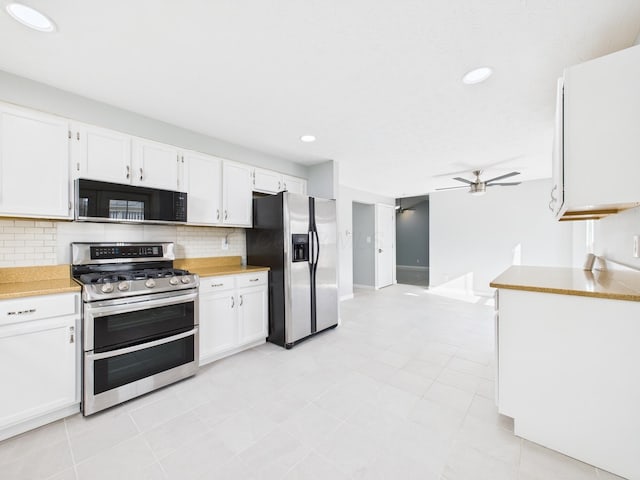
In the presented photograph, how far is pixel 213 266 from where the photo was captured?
3.23m

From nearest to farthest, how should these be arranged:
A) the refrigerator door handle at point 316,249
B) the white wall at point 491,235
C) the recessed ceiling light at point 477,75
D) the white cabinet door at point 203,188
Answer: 1. the recessed ceiling light at point 477,75
2. the white cabinet door at point 203,188
3. the refrigerator door handle at point 316,249
4. the white wall at point 491,235

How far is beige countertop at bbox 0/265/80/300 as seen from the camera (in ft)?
5.68

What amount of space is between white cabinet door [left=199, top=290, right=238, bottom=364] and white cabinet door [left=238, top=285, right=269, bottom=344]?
85 millimetres

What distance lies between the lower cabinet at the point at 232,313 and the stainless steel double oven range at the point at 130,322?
180mm

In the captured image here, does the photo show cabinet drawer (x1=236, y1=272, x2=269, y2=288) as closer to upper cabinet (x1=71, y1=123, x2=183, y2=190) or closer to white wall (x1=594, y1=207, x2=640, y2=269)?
upper cabinet (x1=71, y1=123, x2=183, y2=190)

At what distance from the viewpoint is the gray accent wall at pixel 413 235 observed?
9750 millimetres

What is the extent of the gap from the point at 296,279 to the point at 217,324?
962 millimetres

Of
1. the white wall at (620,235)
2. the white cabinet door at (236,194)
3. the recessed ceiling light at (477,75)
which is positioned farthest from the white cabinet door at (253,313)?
the white wall at (620,235)

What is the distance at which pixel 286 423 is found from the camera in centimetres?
184

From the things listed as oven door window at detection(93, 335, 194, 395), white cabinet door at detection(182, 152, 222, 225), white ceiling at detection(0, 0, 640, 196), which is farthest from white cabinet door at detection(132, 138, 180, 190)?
oven door window at detection(93, 335, 194, 395)

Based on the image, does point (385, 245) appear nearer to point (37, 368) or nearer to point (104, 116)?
point (104, 116)

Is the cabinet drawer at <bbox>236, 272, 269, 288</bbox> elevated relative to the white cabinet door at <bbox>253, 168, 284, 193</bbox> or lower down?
lower down

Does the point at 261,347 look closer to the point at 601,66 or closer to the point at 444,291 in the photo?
the point at 601,66

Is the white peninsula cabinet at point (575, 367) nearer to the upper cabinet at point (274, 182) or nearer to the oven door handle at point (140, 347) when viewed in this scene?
the oven door handle at point (140, 347)
